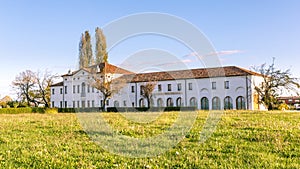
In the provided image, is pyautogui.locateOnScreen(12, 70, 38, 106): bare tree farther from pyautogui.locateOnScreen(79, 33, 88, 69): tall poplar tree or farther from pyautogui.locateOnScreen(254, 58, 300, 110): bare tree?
pyautogui.locateOnScreen(254, 58, 300, 110): bare tree

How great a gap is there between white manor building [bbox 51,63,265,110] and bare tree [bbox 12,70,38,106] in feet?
25.5

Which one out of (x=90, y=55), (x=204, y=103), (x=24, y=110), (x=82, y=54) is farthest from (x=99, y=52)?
(x=204, y=103)

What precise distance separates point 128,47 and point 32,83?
61797 millimetres

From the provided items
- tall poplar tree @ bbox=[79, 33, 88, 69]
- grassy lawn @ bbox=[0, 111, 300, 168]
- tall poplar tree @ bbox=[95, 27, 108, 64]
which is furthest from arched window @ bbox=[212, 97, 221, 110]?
grassy lawn @ bbox=[0, 111, 300, 168]

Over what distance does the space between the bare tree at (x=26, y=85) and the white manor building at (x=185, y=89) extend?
25.5 ft

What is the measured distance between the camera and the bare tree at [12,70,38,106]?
6419cm

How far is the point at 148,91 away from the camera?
56.4 meters

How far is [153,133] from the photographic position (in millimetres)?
8938

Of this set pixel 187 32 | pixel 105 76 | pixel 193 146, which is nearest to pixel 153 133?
pixel 193 146

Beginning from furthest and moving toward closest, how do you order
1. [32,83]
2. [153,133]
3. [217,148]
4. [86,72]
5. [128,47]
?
[32,83] → [86,72] → [153,133] → [128,47] → [217,148]

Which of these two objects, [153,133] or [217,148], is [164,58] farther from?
[217,148]

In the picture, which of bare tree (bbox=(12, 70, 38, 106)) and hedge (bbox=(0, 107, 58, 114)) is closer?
hedge (bbox=(0, 107, 58, 114))

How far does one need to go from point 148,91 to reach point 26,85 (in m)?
26.5

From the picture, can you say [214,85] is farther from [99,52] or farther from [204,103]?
[99,52]
